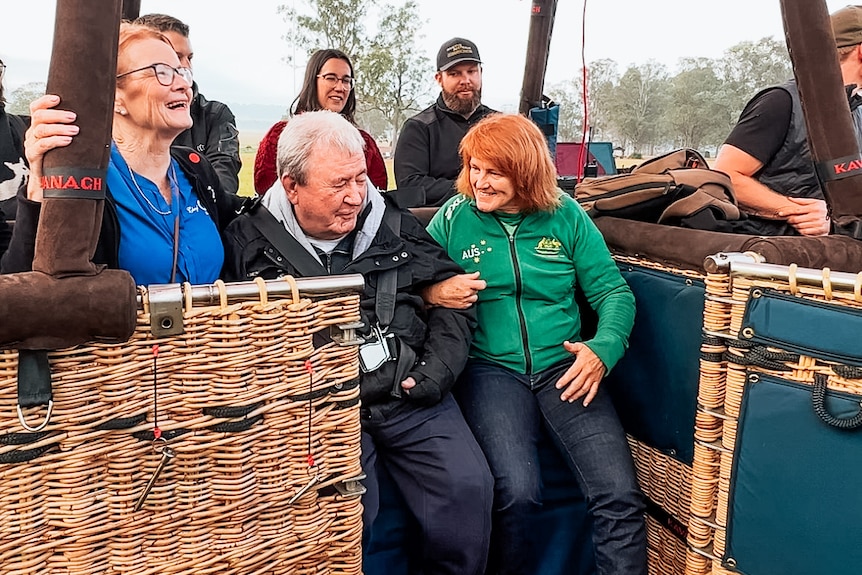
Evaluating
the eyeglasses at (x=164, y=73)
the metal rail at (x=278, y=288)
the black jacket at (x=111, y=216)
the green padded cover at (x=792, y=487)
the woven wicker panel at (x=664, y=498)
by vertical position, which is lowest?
the woven wicker panel at (x=664, y=498)

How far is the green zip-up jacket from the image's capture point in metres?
2.00

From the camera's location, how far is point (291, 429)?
134 cm

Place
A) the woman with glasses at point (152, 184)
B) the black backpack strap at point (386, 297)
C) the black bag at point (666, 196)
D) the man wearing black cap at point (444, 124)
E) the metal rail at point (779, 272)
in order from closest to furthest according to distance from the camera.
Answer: the metal rail at point (779, 272) → the woman with glasses at point (152, 184) → the black backpack strap at point (386, 297) → the black bag at point (666, 196) → the man wearing black cap at point (444, 124)

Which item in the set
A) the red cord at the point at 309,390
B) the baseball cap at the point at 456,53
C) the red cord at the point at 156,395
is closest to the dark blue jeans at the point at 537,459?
the red cord at the point at 309,390

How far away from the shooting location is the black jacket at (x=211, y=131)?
3064 millimetres

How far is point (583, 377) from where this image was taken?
73.6 inches

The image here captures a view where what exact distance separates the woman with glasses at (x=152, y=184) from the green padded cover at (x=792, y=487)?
3.78 feet

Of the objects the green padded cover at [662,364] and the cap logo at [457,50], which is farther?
the cap logo at [457,50]

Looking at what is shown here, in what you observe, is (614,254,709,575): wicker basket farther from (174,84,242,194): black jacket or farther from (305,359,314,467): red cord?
(174,84,242,194): black jacket

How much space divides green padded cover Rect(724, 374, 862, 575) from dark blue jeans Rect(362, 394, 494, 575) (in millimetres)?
537

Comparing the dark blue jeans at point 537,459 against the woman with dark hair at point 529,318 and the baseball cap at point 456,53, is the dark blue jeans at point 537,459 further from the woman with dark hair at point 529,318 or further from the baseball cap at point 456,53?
the baseball cap at point 456,53

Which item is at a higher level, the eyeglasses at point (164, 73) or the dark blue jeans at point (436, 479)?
the eyeglasses at point (164, 73)

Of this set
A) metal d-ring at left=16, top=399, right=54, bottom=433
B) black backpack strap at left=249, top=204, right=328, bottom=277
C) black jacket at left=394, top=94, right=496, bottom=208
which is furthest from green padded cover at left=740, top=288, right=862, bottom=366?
black jacket at left=394, top=94, right=496, bottom=208

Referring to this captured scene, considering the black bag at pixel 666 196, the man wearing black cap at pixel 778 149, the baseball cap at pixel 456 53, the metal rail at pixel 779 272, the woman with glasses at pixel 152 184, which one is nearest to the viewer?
the metal rail at pixel 779 272
